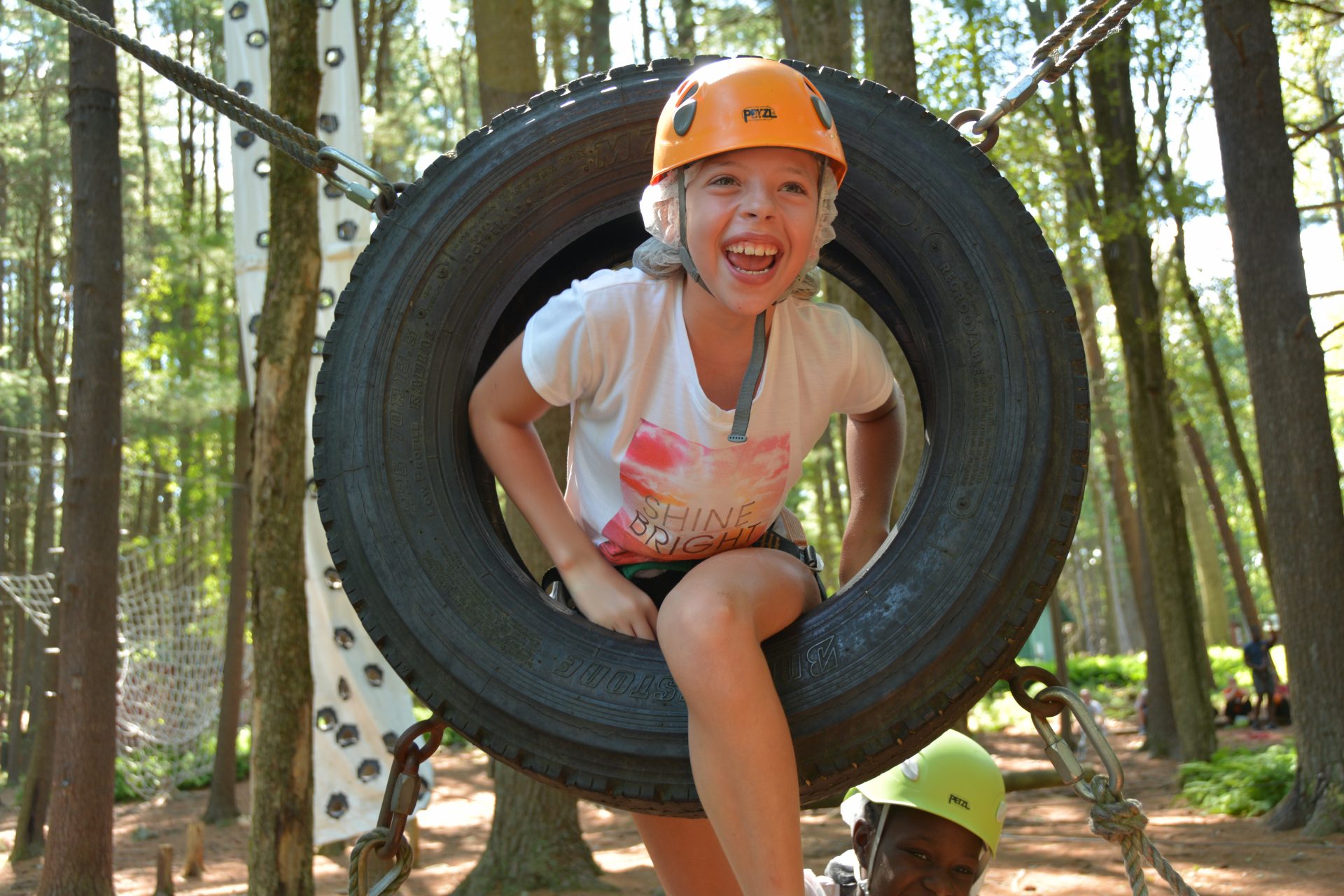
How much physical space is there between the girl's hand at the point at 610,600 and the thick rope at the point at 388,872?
45 cm

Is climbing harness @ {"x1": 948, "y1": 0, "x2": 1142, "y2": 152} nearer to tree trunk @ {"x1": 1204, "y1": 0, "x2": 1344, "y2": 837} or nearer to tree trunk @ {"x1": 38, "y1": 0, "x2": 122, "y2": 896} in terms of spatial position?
tree trunk @ {"x1": 1204, "y1": 0, "x2": 1344, "y2": 837}

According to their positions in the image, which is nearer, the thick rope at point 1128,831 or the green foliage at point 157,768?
the thick rope at point 1128,831

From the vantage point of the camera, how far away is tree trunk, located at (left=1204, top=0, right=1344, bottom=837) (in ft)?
21.6

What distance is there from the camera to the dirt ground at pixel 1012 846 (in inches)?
245

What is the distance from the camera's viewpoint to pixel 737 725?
1.53m

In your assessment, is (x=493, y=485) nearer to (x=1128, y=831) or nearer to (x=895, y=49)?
(x=1128, y=831)

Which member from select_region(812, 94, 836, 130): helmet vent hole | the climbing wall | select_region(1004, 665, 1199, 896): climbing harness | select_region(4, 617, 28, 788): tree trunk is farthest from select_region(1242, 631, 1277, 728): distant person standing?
select_region(4, 617, 28, 788): tree trunk

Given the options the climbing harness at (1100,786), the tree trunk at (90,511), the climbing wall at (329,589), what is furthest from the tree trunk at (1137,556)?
the tree trunk at (90,511)

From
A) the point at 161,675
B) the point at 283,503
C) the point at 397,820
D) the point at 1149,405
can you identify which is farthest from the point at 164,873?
the point at 1149,405

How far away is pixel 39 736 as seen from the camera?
9719 millimetres

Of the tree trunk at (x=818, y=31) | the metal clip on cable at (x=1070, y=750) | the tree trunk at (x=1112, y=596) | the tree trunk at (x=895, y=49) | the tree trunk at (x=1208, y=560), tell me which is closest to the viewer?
the metal clip on cable at (x=1070, y=750)

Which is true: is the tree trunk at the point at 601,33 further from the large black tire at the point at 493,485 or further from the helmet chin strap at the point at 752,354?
the helmet chin strap at the point at 752,354

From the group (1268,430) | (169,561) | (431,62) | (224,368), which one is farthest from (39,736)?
(431,62)

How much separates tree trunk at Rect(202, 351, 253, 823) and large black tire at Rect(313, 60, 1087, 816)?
988cm
